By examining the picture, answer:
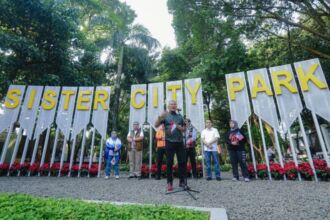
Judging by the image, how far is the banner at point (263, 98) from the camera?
6738mm

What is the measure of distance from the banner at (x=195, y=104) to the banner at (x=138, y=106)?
1.72 meters

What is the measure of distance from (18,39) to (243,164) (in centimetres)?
1066

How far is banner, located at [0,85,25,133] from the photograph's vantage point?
324 inches

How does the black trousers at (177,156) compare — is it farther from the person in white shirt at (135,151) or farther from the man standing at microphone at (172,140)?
the person in white shirt at (135,151)

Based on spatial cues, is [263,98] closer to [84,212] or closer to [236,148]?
[236,148]

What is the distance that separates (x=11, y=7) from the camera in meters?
9.83

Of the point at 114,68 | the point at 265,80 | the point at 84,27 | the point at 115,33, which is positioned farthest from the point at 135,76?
the point at 265,80

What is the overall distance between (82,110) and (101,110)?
31.3 inches

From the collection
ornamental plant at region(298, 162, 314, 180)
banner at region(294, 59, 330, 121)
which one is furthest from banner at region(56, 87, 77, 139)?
banner at region(294, 59, 330, 121)

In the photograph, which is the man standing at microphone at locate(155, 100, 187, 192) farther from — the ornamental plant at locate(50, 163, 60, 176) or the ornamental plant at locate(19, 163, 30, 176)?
the ornamental plant at locate(19, 163, 30, 176)

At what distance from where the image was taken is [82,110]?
836cm

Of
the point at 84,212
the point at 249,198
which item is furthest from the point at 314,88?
the point at 84,212

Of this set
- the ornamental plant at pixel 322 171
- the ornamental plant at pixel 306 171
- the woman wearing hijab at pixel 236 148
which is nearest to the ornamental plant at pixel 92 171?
the woman wearing hijab at pixel 236 148

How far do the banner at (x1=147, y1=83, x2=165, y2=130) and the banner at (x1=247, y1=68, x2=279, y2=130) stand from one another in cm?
331
